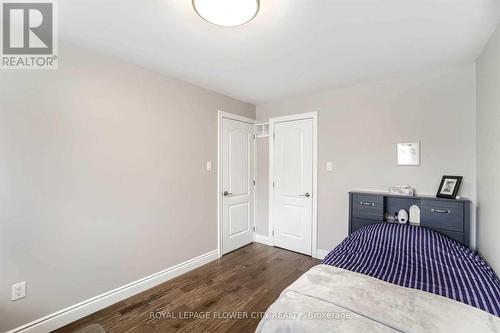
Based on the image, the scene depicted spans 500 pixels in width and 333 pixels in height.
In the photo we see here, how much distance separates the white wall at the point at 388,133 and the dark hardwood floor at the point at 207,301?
1.01m

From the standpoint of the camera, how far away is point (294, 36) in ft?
5.94

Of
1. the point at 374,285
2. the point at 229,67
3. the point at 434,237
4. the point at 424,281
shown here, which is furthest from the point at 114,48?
the point at 434,237

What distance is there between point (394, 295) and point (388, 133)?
2.05 meters

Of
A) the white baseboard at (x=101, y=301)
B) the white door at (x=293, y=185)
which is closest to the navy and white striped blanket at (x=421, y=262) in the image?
the white door at (x=293, y=185)

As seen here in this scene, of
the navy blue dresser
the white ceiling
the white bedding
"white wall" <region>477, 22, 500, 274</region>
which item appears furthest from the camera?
the navy blue dresser

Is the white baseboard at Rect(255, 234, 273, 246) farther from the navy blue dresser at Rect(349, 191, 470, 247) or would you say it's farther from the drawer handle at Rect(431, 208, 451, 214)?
the drawer handle at Rect(431, 208, 451, 214)

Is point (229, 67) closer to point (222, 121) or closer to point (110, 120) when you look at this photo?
point (222, 121)

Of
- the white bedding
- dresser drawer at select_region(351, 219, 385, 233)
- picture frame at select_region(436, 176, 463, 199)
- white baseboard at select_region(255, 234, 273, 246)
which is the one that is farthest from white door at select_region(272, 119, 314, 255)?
the white bedding

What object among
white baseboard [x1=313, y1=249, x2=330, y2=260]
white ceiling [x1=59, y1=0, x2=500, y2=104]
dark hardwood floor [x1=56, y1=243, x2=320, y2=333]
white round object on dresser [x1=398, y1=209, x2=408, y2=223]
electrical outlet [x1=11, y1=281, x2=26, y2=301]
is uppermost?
white ceiling [x1=59, y1=0, x2=500, y2=104]

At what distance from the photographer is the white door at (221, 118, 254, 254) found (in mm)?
3385

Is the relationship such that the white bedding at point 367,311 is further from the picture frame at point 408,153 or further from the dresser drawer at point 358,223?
the picture frame at point 408,153

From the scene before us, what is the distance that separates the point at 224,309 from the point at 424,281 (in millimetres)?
1619

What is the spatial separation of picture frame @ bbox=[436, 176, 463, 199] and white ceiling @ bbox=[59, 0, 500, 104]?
1.18 meters

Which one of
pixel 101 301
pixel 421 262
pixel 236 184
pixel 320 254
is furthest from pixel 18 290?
pixel 320 254
